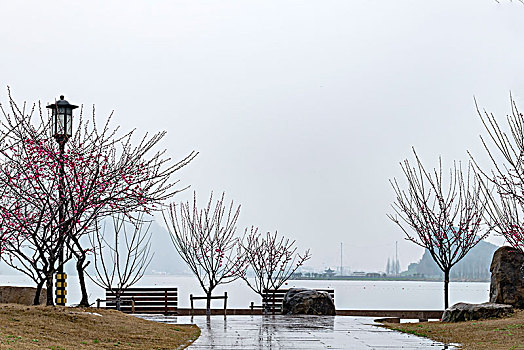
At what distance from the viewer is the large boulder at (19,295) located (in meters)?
19.5

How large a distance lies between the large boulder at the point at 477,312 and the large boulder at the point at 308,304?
5.82 meters

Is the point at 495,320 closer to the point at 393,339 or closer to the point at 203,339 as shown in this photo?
the point at 393,339

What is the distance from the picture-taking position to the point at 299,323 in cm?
2167

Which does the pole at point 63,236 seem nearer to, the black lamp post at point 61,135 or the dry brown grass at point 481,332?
the black lamp post at point 61,135

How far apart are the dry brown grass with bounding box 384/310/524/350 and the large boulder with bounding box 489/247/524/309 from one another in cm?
159

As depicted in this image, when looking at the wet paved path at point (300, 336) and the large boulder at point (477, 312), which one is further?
the large boulder at point (477, 312)

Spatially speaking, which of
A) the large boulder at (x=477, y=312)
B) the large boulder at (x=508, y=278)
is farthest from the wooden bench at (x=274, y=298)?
the large boulder at (x=477, y=312)

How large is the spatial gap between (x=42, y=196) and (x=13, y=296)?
338 cm

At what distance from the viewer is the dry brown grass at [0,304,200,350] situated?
12492 millimetres

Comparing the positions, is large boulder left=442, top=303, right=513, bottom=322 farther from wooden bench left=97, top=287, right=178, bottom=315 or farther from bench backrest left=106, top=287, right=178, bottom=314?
bench backrest left=106, top=287, right=178, bottom=314

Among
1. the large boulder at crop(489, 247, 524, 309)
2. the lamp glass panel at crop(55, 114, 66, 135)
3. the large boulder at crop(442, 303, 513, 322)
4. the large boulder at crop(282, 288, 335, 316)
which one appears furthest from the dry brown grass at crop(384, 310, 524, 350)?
the lamp glass panel at crop(55, 114, 66, 135)

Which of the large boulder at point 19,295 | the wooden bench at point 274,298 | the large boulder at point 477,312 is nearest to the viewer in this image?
the large boulder at point 19,295

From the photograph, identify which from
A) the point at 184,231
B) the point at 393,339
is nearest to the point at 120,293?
the point at 184,231

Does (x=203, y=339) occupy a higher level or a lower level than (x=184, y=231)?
lower
